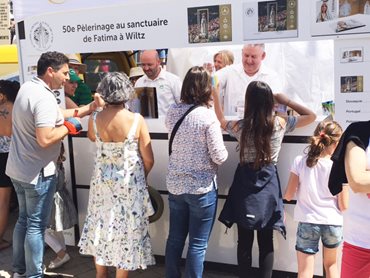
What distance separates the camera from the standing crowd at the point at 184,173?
9.70 ft

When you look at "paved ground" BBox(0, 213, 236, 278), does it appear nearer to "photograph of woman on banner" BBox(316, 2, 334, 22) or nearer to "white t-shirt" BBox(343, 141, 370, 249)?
"white t-shirt" BBox(343, 141, 370, 249)

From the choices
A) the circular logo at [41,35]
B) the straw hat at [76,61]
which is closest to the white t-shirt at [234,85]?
the straw hat at [76,61]

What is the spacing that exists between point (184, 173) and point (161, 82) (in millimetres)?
1046

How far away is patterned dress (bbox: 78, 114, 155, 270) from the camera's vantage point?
10.4 feet

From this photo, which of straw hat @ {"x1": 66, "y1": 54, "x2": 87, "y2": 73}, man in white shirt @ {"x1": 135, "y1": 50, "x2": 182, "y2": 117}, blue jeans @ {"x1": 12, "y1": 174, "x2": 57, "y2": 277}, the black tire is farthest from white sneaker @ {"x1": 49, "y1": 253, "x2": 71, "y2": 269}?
straw hat @ {"x1": 66, "y1": 54, "x2": 87, "y2": 73}

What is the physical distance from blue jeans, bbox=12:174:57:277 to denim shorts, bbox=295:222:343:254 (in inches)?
67.3

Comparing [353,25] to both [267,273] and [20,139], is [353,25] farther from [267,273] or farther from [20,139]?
[20,139]

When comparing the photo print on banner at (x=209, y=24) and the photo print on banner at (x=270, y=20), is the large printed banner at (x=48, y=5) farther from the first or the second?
the photo print on banner at (x=270, y=20)

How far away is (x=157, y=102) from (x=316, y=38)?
1379 mm

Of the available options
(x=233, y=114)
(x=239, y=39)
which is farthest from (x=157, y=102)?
(x=239, y=39)

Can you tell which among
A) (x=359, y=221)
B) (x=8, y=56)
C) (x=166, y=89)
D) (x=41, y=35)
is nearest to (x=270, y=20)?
(x=166, y=89)

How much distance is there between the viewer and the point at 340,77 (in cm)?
300

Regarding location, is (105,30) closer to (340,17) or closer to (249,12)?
(249,12)

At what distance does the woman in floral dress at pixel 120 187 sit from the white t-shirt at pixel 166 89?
0.61m
